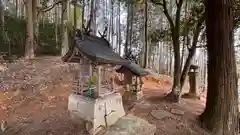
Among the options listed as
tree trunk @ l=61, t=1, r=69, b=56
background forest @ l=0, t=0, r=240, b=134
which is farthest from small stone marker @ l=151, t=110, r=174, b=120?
tree trunk @ l=61, t=1, r=69, b=56

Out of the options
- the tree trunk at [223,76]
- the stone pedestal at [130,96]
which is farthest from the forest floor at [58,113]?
the tree trunk at [223,76]

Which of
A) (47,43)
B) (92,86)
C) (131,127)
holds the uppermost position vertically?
(47,43)

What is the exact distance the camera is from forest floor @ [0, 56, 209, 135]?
5.61 metres

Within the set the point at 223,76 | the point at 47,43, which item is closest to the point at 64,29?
the point at 47,43

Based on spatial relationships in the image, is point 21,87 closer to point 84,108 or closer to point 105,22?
point 84,108

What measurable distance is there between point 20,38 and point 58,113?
7601 millimetres

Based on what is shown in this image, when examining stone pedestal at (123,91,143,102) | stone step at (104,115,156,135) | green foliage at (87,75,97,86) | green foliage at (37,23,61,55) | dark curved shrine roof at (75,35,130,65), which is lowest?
stone step at (104,115,156,135)

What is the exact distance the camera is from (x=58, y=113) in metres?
6.41

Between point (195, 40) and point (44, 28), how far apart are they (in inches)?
395

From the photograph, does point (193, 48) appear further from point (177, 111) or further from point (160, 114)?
point (160, 114)

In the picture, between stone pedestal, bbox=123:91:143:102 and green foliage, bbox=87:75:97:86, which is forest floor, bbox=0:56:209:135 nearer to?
stone pedestal, bbox=123:91:143:102

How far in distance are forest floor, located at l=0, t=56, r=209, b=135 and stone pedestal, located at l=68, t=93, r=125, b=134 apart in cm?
32

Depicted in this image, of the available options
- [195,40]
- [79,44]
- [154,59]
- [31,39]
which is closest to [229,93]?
[195,40]

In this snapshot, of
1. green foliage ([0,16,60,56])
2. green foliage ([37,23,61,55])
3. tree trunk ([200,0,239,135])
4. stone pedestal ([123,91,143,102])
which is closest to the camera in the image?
tree trunk ([200,0,239,135])
